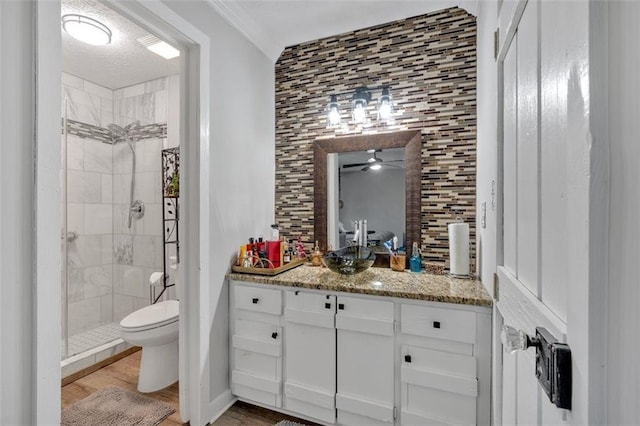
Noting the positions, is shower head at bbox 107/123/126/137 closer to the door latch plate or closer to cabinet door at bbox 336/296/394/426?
cabinet door at bbox 336/296/394/426

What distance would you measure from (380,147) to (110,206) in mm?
2781

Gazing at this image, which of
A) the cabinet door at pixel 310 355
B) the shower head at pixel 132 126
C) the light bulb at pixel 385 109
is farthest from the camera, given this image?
the shower head at pixel 132 126

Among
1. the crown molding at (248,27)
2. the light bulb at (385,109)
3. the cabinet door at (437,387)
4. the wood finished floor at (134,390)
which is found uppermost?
the crown molding at (248,27)

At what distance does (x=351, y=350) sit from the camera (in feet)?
5.30

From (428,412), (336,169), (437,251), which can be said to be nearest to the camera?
(428,412)

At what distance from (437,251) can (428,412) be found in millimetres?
945

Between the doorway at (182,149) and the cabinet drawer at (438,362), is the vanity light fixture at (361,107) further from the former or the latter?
the cabinet drawer at (438,362)

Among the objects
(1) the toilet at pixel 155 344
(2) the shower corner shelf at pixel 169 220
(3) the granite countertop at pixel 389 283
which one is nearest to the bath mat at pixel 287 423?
(3) the granite countertop at pixel 389 283

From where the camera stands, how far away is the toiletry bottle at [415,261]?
1.97m

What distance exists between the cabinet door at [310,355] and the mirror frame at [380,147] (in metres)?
0.69

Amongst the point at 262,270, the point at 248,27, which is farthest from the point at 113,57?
the point at 262,270
